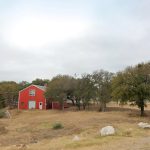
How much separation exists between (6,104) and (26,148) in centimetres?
5024

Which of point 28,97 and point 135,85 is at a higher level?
point 135,85

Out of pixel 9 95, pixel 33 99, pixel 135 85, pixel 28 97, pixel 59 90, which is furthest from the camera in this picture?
pixel 9 95

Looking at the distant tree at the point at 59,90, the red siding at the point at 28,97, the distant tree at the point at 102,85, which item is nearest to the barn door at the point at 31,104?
the red siding at the point at 28,97

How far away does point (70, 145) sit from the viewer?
54.2ft

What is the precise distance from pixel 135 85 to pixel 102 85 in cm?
1398

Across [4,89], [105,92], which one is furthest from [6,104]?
[105,92]

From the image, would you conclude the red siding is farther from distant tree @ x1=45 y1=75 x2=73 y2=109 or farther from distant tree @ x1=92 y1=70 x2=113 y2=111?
distant tree @ x1=92 y1=70 x2=113 y2=111

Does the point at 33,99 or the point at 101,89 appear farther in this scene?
the point at 33,99

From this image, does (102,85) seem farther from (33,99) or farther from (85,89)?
(33,99)

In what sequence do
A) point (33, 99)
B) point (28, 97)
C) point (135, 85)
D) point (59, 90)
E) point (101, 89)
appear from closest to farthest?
point (135, 85), point (101, 89), point (59, 90), point (33, 99), point (28, 97)

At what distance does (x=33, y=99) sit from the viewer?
6225 centimetres

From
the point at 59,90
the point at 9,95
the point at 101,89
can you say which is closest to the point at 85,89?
the point at 101,89

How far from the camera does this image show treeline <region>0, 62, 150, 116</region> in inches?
1547

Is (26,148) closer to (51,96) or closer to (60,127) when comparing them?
(60,127)
